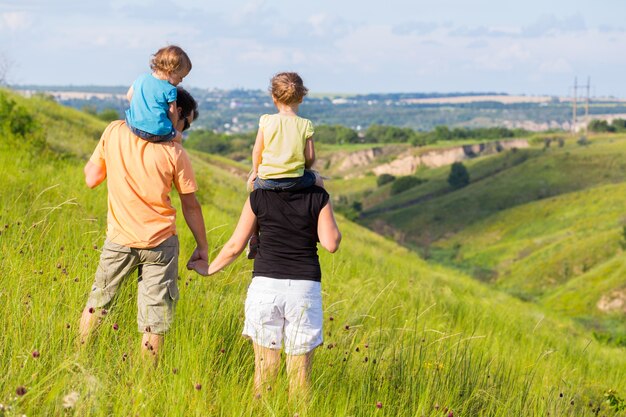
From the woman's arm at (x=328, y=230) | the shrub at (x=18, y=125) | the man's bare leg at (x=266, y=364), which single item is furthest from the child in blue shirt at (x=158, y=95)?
the shrub at (x=18, y=125)

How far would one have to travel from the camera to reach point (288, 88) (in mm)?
4699

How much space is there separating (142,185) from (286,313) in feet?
3.62

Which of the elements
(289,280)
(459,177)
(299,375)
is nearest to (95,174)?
(289,280)

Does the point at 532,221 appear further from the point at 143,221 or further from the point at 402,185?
the point at 143,221

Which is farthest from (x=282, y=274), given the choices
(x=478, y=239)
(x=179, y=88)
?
(x=478, y=239)

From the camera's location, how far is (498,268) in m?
108

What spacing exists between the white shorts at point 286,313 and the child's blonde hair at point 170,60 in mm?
1256

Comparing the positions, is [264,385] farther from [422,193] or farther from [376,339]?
[422,193]

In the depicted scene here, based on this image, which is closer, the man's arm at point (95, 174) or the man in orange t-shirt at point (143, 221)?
the man in orange t-shirt at point (143, 221)

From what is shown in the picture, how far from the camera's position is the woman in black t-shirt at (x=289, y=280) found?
464 cm

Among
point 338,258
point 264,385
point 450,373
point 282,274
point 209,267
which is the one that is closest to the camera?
point 264,385

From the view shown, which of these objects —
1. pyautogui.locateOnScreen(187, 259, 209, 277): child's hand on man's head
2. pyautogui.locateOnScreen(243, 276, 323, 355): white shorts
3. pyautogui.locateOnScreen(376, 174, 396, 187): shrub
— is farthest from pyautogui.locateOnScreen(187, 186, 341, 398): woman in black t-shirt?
pyautogui.locateOnScreen(376, 174, 396, 187): shrub

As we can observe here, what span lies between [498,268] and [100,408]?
106988mm

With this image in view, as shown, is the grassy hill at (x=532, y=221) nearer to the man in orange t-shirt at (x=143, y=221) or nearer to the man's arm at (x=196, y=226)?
the man's arm at (x=196, y=226)
